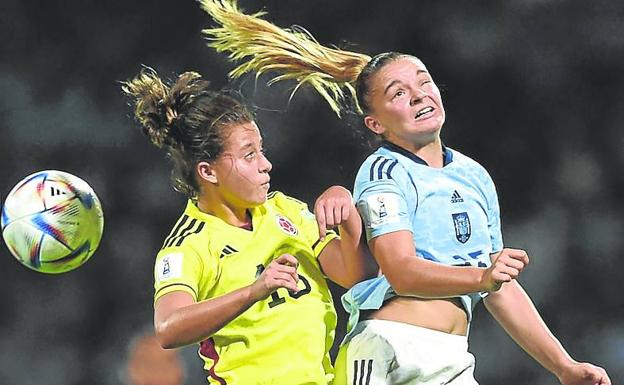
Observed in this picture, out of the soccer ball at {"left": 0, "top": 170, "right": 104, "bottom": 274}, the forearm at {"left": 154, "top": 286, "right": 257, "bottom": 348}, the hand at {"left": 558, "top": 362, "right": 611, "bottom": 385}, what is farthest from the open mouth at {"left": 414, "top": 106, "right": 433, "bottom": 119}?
the soccer ball at {"left": 0, "top": 170, "right": 104, "bottom": 274}

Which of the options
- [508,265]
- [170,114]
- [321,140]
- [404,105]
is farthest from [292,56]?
[321,140]

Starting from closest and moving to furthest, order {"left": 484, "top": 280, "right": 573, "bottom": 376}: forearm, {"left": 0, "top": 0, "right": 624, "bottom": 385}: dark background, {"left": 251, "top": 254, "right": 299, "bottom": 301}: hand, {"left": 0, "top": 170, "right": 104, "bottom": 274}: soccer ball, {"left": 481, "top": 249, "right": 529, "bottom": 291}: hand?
{"left": 481, "top": 249, "right": 529, "bottom": 291}: hand
{"left": 251, "top": 254, "right": 299, "bottom": 301}: hand
{"left": 484, "top": 280, "right": 573, "bottom": 376}: forearm
{"left": 0, "top": 170, "right": 104, "bottom": 274}: soccer ball
{"left": 0, "top": 0, "right": 624, "bottom": 385}: dark background

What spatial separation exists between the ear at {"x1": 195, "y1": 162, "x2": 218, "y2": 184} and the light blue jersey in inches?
15.9

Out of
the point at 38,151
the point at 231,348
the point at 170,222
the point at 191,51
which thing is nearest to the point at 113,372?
the point at 170,222

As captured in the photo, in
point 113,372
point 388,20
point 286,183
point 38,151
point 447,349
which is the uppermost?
point 388,20

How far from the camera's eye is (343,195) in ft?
8.73

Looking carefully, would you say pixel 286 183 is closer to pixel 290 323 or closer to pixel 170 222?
pixel 170 222

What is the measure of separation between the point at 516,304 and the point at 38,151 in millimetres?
2861

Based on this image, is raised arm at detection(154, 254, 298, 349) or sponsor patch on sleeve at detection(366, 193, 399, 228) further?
sponsor patch on sleeve at detection(366, 193, 399, 228)

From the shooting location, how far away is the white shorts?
2676 mm

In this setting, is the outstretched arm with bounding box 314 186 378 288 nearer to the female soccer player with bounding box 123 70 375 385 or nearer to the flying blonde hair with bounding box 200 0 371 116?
the female soccer player with bounding box 123 70 375 385

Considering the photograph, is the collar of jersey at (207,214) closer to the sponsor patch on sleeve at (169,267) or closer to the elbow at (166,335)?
the sponsor patch on sleeve at (169,267)

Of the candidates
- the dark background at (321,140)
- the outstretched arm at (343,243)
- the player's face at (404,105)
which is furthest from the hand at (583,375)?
the dark background at (321,140)

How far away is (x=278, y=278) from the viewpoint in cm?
249
